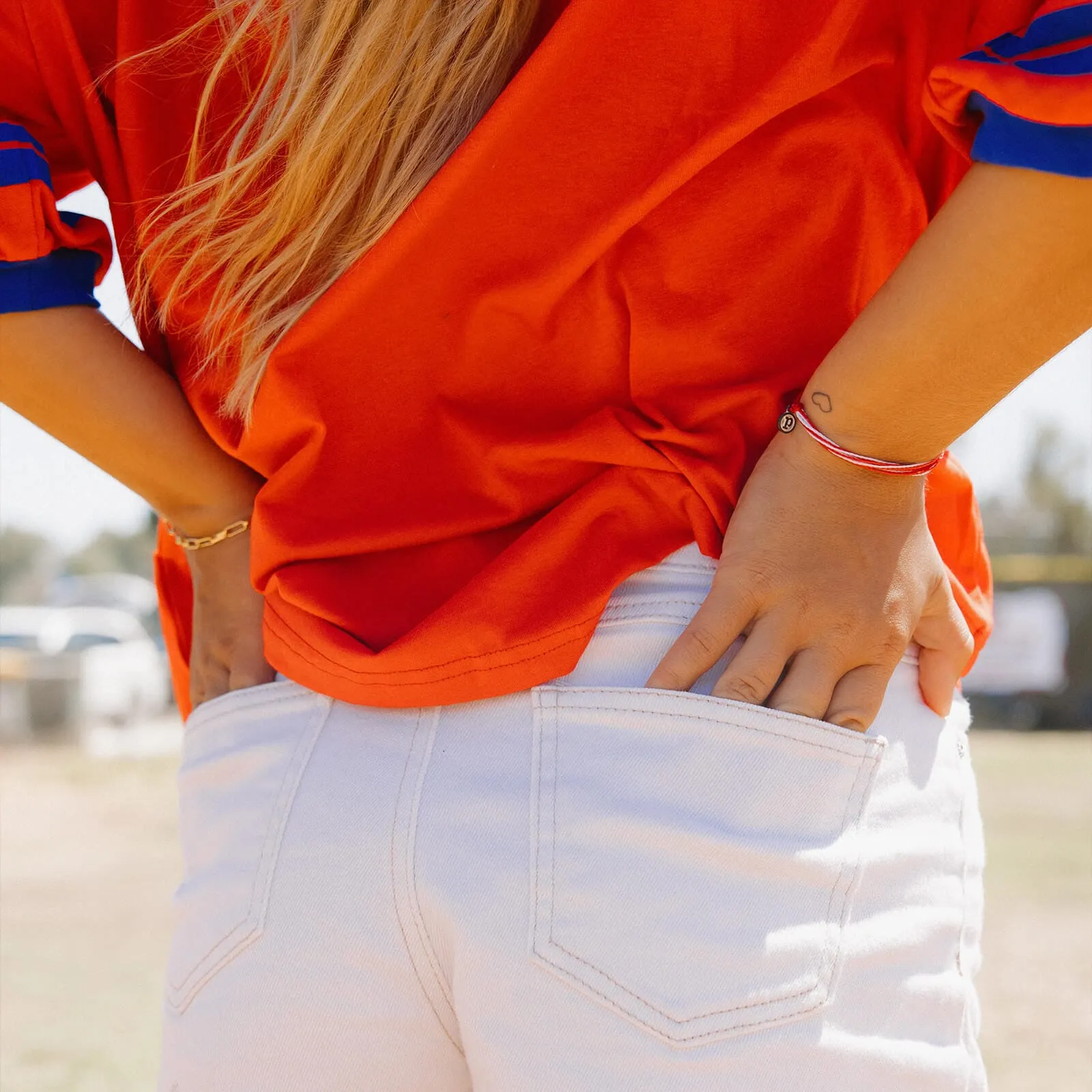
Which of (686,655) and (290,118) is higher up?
(290,118)

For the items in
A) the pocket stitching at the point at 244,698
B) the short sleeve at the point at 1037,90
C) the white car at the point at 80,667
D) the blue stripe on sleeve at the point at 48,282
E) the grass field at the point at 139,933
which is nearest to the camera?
the short sleeve at the point at 1037,90

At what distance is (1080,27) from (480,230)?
0.44m

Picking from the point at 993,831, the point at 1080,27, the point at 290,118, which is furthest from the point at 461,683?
the point at 993,831

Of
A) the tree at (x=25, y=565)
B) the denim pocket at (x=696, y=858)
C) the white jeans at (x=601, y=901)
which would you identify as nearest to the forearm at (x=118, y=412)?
the white jeans at (x=601, y=901)

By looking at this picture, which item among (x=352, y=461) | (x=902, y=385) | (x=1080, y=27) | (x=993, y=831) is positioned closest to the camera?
(x=1080, y=27)

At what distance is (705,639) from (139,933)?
4.15 metres

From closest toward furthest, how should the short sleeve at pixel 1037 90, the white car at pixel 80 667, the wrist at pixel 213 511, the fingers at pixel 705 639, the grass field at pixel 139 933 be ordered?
the short sleeve at pixel 1037 90
the fingers at pixel 705 639
the wrist at pixel 213 511
the grass field at pixel 139 933
the white car at pixel 80 667

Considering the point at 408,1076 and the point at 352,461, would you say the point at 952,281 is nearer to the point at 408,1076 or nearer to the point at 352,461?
the point at 352,461

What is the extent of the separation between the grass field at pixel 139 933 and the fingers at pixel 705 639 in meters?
0.43

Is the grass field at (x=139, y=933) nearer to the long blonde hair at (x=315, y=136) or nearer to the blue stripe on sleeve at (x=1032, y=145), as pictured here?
the long blonde hair at (x=315, y=136)

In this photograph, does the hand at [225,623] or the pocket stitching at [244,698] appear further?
the hand at [225,623]

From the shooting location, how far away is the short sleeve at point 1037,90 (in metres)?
0.74

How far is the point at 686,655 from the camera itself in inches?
33.1

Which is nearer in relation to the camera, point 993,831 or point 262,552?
point 262,552
